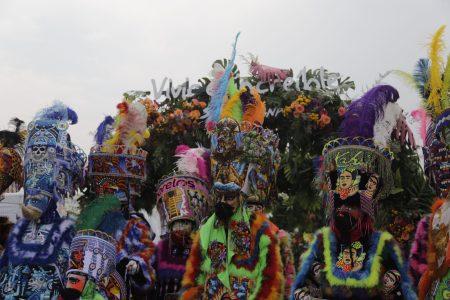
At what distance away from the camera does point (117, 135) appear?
20.5 feet

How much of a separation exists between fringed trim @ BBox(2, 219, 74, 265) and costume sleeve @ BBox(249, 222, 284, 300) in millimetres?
1823

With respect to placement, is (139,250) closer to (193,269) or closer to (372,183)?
(193,269)

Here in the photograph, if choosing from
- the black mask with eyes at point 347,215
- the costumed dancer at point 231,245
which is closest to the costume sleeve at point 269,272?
the costumed dancer at point 231,245

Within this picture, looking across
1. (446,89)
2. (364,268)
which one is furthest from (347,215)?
(446,89)

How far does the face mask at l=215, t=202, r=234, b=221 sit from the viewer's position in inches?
196

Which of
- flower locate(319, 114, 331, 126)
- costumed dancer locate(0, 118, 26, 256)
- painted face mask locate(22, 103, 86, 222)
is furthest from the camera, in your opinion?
flower locate(319, 114, 331, 126)

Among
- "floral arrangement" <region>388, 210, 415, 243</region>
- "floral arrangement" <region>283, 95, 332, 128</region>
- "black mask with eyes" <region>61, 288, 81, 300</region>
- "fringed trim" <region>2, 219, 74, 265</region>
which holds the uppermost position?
"floral arrangement" <region>283, 95, 332, 128</region>

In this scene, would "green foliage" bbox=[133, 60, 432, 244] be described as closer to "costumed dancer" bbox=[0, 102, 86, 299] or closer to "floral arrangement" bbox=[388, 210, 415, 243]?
"floral arrangement" bbox=[388, 210, 415, 243]

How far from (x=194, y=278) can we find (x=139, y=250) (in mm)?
605

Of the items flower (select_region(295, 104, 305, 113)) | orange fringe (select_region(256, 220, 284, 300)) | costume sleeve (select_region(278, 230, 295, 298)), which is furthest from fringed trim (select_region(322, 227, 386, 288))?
flower (select_region(295, 104, 305, 113))

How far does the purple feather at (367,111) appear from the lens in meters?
4.82

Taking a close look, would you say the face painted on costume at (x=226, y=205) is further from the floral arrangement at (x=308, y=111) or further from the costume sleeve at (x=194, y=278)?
the floral arrangement at (x=308, y=111)

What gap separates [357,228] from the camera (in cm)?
456

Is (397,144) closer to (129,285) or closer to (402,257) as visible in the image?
(402,257)
